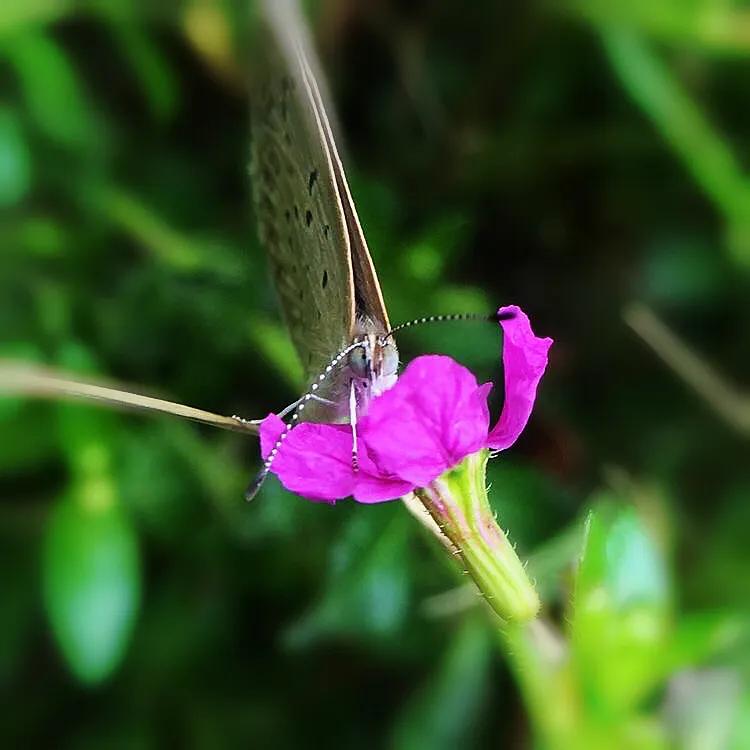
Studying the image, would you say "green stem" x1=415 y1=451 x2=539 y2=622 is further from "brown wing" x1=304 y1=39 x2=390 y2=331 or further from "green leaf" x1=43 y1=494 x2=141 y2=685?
"green leaf" x1=43 y1=494 x2=141 y2=685

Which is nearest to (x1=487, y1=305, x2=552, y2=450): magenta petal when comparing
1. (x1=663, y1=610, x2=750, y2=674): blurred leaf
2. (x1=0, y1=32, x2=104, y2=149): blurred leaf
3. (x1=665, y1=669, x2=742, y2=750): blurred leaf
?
(x1=663, y1=610, x2=750, y2=674): blurred leaf

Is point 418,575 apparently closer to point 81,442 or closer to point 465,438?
point 81,442

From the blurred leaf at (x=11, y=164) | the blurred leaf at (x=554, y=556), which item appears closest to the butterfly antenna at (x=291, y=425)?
the blurred leaf at (x=554, y=556)

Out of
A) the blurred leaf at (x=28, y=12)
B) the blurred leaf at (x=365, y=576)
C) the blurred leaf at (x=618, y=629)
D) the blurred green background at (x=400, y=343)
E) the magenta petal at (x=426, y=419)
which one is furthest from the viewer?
the blurred leaf at (x=28, y=12)

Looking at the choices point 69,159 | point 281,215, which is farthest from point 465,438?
point 69,159

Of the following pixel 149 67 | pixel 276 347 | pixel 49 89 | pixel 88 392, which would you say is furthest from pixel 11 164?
Result: pixel 88 392

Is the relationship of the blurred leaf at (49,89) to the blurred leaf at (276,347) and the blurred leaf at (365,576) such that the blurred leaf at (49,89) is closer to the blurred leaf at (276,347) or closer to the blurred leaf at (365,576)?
the blurred leaf at (276,347)
